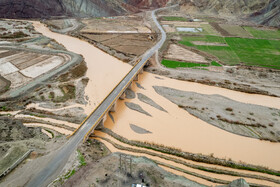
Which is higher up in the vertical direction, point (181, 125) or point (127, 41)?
point (127, 41)

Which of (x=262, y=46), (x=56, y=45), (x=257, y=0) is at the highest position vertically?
(x=257, y=0)

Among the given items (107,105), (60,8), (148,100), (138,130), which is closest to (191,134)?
(138,130)

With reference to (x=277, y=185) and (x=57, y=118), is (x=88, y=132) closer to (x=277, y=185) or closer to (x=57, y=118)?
(x=57, y=118)

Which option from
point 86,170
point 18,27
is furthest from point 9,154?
point 18,27

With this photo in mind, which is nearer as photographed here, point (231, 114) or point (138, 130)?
point (138, 130)

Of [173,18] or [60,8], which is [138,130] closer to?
[173,18]
